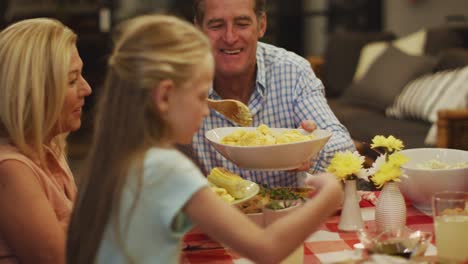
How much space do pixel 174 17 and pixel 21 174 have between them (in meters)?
0.51

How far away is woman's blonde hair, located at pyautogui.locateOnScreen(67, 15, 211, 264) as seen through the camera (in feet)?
4.04

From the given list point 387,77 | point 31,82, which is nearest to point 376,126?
point 387,77

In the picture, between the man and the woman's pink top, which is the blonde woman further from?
the man

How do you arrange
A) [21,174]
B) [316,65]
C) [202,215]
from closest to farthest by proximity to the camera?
[202,215] → [21,174] → [316,65]

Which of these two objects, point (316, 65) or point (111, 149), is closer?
point (111, 149)

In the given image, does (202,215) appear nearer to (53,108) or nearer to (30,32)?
(53,108)

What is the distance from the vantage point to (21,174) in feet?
5.16

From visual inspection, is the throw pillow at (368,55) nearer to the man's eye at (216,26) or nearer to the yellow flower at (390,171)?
the man's eye at (216,26)

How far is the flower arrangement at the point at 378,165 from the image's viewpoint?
1699 mm

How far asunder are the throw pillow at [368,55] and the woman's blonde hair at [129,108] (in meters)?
4.25

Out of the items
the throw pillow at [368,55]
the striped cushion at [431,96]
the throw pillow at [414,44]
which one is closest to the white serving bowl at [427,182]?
the striped cushion at [431,96]

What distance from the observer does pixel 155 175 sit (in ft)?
4.04

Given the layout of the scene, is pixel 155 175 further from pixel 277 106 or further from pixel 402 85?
pixel 402 85

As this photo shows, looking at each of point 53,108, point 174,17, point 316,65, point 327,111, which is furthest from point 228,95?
point 316,65
